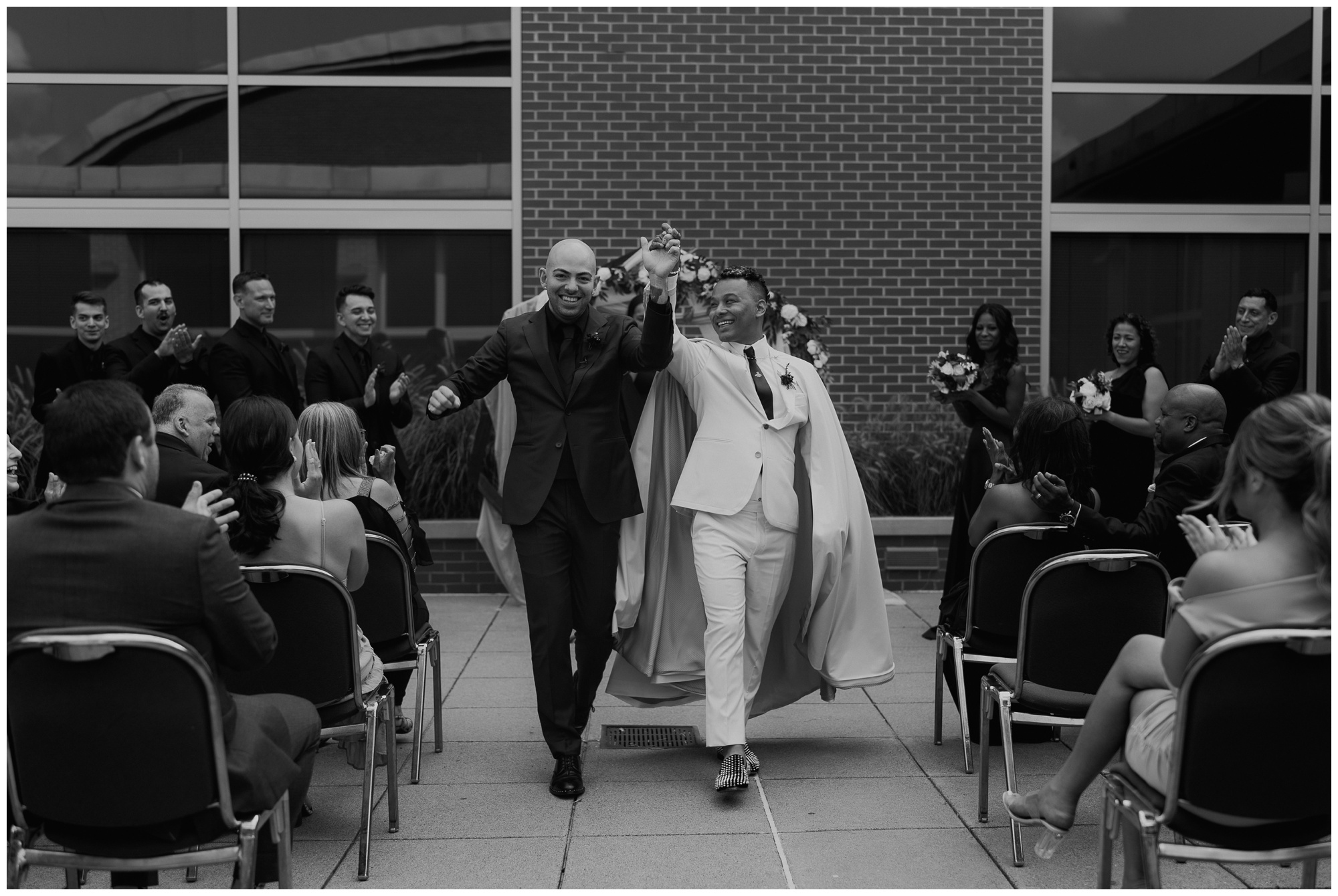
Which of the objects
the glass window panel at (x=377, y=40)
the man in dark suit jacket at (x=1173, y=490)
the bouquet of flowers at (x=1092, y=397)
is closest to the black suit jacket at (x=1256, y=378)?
the bouquet of flowers at (x=1092, y=397)

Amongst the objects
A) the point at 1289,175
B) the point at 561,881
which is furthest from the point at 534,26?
the point at 561,881

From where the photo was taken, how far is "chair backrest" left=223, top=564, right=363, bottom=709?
3.51 m

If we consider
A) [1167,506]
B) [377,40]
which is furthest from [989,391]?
[377,40]

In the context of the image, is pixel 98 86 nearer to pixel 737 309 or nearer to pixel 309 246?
pixel 309 246

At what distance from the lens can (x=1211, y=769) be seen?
2.60 metres

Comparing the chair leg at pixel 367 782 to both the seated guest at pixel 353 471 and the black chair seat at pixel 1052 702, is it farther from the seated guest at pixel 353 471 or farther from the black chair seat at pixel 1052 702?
the black chair seat at pixel 1052 702

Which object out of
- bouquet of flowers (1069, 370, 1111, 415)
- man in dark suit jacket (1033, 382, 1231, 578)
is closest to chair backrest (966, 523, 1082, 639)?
man in dark suit jacket (1033, 382, 1231, 578)

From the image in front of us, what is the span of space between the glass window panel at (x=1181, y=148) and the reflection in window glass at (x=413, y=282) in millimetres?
4417

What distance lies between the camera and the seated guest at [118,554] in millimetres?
2604

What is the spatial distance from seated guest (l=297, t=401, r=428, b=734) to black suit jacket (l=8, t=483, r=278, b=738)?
5.88ft

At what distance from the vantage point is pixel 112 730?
255 centimetres

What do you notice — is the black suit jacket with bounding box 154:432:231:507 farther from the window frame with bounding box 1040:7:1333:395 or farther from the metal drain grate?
the window frame with bounding box 1040:7:1333:395

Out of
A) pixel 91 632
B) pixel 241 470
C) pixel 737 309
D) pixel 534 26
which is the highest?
pixel 534 26

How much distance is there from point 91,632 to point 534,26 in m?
7.48
